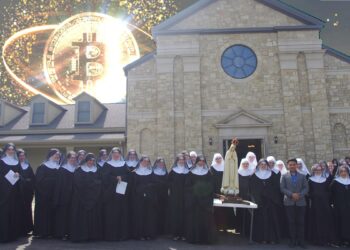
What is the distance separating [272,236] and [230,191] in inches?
57.4

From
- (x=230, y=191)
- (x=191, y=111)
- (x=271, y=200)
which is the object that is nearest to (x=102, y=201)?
(x=230, y=191)

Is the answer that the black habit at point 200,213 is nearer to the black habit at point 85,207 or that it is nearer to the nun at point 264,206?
the nun at point 264,206

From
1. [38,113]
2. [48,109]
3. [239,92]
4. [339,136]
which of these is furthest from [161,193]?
[38,113]

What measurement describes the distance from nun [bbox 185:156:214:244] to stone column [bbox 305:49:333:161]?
8090mm

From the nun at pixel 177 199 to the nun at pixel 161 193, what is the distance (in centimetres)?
20

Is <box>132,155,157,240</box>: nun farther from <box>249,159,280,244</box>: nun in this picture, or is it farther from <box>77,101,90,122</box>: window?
<box>77,101,90,122</box>: window

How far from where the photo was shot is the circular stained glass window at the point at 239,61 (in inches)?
587

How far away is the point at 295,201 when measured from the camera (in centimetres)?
743

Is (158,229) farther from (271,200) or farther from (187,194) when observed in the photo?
(271,200)

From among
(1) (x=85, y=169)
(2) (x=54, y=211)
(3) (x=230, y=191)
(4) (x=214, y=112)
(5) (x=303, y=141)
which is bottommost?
(2) (x=54, y=211)

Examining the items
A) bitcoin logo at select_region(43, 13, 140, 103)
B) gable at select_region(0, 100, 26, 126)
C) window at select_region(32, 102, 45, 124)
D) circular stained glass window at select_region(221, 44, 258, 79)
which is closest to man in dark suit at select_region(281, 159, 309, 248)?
circular stained glass window at select_region(221, 44, 258, 79)

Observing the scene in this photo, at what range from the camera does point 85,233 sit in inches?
298

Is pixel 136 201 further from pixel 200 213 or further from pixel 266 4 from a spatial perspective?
pixel 266 4

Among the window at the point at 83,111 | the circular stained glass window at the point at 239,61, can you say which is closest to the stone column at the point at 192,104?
the circular stained glass window at the point at 239,61
